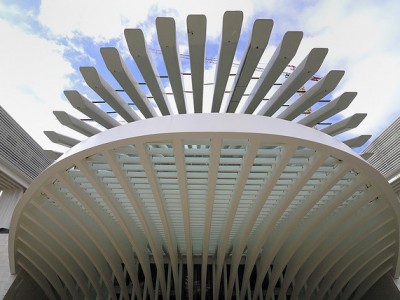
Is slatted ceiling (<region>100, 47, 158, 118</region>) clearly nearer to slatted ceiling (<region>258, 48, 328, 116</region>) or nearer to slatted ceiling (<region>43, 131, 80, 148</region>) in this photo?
slatted ceiling (<region>43, 131, 80, 148</region>)

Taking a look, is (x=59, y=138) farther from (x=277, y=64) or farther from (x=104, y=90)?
(x=277, y=64)

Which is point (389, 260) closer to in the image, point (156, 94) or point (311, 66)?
point (311, 66)

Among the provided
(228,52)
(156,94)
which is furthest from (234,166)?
(156,94)

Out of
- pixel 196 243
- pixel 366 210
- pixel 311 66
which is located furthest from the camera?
pixel 196 243

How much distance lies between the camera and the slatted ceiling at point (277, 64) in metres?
10.4

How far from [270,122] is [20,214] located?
28.9 feet

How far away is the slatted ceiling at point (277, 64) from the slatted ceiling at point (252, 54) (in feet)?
1.89

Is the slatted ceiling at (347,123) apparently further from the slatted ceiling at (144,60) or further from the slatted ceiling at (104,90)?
the slatted ceiling at (104,90)

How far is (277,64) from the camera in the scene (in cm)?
1127

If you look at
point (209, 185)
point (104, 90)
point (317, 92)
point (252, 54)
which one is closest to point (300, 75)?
point (317, 92)

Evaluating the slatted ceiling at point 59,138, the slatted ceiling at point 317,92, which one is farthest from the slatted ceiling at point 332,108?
the slatted ceiling at point 59,138

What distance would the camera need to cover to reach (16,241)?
11641 millimetres

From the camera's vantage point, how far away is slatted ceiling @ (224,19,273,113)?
9953 millimetres

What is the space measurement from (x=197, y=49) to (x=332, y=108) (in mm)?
6519
